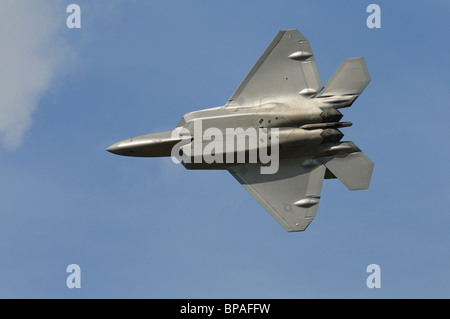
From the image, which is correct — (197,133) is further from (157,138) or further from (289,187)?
(289,187)

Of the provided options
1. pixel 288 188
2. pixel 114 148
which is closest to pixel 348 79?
pixel 288 188

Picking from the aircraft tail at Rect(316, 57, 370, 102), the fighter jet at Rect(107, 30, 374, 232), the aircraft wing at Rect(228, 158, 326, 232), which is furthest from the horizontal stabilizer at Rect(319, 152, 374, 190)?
the aircraft tail at Rect(316, 57, 370, 102)

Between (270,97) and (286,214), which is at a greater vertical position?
(270,97)

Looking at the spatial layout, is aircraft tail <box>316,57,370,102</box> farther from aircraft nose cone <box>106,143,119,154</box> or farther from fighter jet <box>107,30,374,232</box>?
aircraft nose cone <box>106,143,119,154</box>

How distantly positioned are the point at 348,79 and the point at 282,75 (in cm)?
290

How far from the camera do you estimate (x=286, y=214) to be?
91.6 feet

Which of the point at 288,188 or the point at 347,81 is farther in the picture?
the point at 347,81

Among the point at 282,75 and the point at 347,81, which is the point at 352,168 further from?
the point at 282,75

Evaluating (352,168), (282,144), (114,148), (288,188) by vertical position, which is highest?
(114,148)

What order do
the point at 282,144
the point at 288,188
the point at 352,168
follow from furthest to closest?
1. the point at 288,188
2. the point at 352,168
3. the point at 282,144

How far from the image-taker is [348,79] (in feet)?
94.2

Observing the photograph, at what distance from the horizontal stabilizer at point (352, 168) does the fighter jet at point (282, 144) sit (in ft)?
0.14

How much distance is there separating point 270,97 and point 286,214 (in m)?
5.21

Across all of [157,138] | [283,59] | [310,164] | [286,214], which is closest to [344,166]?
[310,164]
